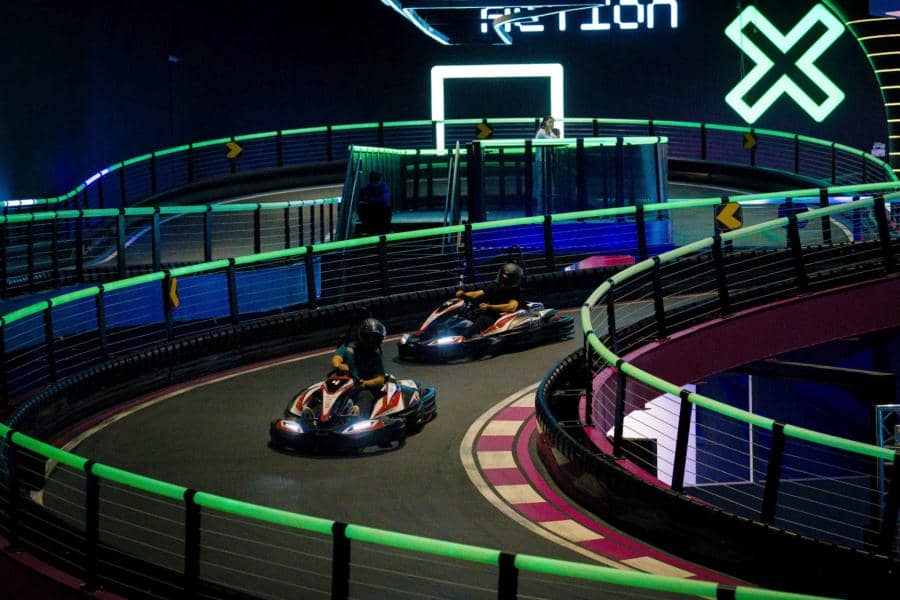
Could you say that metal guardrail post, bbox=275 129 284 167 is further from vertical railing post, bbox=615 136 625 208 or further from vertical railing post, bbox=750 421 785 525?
vertical railing post, bbox=750 421 785 525

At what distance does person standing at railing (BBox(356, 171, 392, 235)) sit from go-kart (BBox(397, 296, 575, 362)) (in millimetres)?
4279

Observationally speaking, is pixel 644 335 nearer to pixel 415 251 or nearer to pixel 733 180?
pixel 415 251

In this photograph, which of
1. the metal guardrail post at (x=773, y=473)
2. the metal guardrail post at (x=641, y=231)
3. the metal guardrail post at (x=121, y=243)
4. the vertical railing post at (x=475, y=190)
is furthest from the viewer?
the vertical railing post at (x=475, y=190)

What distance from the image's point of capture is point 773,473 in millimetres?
8250

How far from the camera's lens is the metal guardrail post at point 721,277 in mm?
14712

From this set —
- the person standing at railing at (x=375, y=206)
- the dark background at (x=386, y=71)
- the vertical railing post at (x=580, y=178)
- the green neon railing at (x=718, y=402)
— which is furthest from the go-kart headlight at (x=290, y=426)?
the dark background at (x=386, y=71)

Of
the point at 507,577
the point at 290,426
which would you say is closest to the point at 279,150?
the point at 290,426

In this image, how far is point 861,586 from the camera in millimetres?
7770

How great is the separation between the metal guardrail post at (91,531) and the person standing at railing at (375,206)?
475 inches

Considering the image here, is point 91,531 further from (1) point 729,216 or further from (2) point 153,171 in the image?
(2) point 153,171

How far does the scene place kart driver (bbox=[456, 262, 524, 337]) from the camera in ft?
50.3

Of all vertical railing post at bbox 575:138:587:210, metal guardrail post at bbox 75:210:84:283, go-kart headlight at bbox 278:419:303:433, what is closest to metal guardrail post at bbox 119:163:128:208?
metal guardrail post at bbox 75:210:84:283

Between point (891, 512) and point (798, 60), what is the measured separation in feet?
81.8

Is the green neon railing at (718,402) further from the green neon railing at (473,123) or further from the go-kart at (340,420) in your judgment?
the green neon railing at (473,123)
